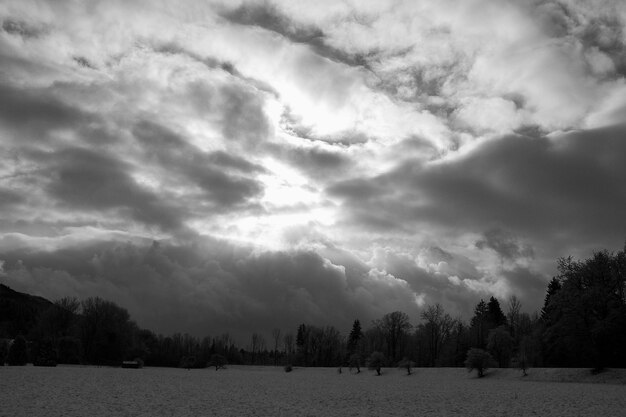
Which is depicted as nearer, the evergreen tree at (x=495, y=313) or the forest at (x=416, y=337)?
the forest at (x=416, y=337)

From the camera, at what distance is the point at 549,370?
190 feet

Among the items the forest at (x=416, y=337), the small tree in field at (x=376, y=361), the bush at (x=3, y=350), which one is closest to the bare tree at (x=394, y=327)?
the forest at (x=416, y=337)

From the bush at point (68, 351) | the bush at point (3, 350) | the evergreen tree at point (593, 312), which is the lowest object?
the bush at point (68, 351)

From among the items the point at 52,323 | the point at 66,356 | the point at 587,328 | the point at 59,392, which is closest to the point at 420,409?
the point at 59,392

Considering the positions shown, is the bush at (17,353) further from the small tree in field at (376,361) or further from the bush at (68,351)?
the small tree in field at (376,361)

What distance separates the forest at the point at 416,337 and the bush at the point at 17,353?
109 mm

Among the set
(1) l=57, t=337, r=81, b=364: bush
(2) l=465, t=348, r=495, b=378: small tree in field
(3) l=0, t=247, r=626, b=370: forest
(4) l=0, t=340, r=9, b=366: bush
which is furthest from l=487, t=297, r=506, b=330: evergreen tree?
(4) l=0, t=340, r=9, b=366: bush

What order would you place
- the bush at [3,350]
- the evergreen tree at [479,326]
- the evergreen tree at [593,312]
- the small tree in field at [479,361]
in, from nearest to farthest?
the evergreen tree at [593,312], the bush at [3,350], the small tree in field at [479,361], the evergreen tree at [479,326]

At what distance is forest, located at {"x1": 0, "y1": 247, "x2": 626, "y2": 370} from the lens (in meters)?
54.4

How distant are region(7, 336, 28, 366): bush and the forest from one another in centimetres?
11

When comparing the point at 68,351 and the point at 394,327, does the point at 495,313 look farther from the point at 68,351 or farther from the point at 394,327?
the point at 68,351

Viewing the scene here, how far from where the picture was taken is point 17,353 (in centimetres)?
6131

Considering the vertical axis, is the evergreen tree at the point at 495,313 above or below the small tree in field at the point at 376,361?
above

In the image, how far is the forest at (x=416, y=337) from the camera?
5441 cm
